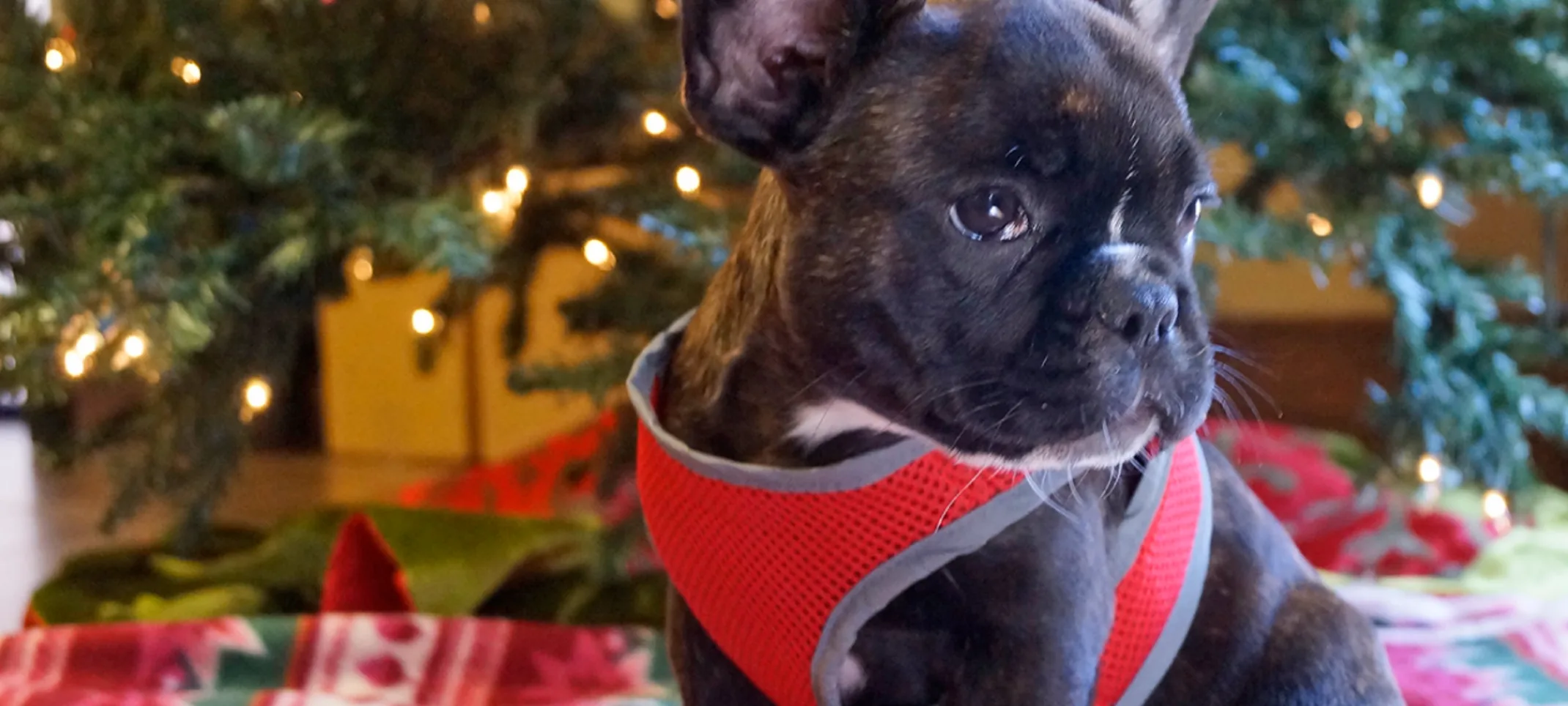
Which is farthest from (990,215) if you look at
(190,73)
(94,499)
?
(94,499)

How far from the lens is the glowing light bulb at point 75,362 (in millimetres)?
1487

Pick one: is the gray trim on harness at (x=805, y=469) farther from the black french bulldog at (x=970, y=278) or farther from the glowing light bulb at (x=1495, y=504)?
the glowing light bulb at (x=1495, y=504)

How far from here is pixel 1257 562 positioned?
1.05 metres

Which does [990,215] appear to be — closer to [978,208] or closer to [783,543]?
[978,208]

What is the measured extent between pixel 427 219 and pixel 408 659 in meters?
0.57

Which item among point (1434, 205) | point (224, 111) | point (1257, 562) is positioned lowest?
point (1434, 205)

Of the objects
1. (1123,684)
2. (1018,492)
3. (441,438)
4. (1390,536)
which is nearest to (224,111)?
(1018,492)

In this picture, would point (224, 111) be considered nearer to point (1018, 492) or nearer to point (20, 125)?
point (20, 125)

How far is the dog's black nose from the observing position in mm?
771

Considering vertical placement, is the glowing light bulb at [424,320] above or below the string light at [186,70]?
below

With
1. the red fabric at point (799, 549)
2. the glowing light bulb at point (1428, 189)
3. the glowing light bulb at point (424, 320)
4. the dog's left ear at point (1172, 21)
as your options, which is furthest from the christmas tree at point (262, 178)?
the glowing light bulb at point (1428, 189)

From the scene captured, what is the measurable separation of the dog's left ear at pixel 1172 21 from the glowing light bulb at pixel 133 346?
119 cm

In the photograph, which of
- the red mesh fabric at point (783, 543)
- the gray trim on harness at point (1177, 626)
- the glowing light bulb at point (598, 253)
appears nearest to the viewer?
the red mesh fabric at point (783, 543)

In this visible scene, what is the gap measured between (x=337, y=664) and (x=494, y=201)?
2.14 ft
